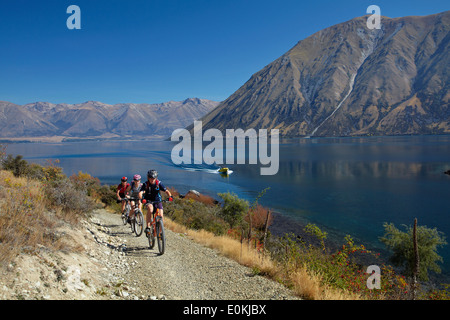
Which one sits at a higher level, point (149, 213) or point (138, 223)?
→ point (149, 213)

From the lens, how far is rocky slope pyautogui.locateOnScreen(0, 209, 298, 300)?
4.75 metres

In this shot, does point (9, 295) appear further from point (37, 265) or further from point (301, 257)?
point (301, 257)

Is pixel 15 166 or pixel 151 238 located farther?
pixel 15 166

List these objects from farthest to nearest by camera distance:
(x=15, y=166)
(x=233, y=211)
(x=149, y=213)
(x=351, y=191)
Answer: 1. (x=351, y=191)
2. (x=233, y=211)
3. (x=15, y=166)
4. (x=149, y=213)

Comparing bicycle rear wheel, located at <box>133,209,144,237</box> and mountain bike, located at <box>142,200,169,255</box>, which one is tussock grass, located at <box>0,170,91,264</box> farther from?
bicycle rear wheel, located at <box>133,209,144,237</box>

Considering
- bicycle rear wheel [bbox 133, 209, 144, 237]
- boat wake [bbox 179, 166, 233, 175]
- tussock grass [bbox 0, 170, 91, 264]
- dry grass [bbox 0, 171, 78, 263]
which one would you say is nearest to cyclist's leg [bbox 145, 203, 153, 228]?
bicycle rear wheel [bbox 133, 209, 144, 237]

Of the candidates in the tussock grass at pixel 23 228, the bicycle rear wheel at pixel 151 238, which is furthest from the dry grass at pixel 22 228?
the bicycle rear wheel at pixel 151 238

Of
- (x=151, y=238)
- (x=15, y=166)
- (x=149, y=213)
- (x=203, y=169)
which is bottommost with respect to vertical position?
(x=203, y=169)

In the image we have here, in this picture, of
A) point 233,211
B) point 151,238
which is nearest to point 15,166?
point 151,238

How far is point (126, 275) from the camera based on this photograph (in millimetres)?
6629

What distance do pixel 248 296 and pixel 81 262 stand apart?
160 inches

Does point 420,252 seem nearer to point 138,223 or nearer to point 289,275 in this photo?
point 289,275

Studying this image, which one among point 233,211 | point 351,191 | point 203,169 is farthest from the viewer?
point 203,169
